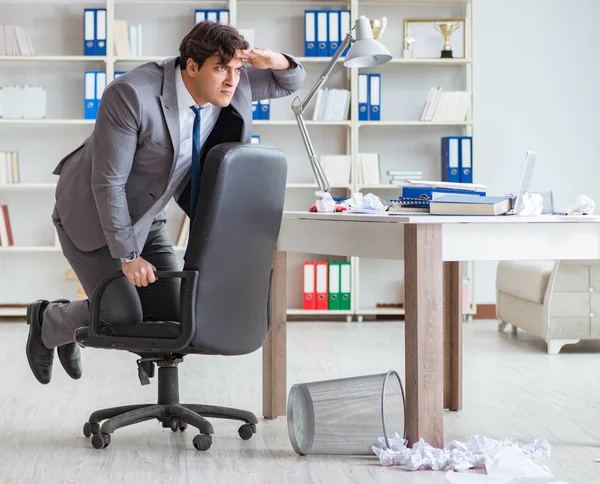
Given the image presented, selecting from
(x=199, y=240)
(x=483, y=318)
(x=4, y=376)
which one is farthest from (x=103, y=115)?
(x=483, y=318)

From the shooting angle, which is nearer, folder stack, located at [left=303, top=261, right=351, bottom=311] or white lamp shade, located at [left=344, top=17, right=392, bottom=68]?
white lamp shade, located at [left=344, top=17, right=392, bottom=68]

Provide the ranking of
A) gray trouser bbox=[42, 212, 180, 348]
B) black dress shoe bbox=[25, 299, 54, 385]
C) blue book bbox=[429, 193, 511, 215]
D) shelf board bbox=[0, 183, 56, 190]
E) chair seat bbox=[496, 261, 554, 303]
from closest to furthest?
blue book bbox=[429, 193, 511, 215] → gray trouser bbox=[42, 212, 180, 348] → black dress shoe bbox=[25, 299, 54, 385] → chair seat bbox=[496, 261, 554, 303] → shelf board bbox=[0, 183, 56, 190]

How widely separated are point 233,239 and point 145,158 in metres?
0.33

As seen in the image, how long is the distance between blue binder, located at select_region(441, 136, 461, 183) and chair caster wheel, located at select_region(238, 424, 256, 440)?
3438 mm

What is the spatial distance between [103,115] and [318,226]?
0.73 meters

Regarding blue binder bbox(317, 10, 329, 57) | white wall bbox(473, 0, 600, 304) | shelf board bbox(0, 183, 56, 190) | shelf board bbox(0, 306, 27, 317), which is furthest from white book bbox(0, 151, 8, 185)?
white wall bbox(473, 0, 600, 304)

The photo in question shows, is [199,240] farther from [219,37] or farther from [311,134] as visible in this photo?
[311,134]

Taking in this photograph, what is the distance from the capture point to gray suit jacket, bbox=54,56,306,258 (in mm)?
2346

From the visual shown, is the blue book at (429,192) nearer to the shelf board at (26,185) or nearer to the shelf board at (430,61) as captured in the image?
the shelf board at (430,61)

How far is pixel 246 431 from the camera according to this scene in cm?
264

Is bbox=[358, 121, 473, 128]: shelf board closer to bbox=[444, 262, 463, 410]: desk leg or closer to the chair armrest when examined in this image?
bbox=[444, 262, 463, 410]: desk leg

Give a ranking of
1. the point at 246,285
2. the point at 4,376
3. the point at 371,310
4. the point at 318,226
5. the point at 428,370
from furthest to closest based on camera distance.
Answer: the point at 371,310 < the point at 4,376 < the point at 318,226 < the point at 246,285 < the point at 428,370

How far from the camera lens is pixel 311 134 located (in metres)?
6.02

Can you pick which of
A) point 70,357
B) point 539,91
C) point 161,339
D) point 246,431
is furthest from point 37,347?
point 539,91
